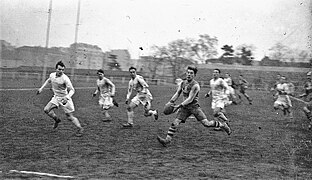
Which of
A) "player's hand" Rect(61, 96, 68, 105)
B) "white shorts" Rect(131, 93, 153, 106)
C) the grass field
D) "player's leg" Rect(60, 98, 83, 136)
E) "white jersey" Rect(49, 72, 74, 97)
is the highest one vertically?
"white jersey" Rect(49, 72, 74, 97)

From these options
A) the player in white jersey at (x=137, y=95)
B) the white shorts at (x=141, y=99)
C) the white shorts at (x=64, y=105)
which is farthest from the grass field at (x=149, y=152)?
the white shorts at (x=141, y=99)

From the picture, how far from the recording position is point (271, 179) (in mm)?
6227

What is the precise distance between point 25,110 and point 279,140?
10307 millimetres

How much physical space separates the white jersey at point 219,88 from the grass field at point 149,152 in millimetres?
1261

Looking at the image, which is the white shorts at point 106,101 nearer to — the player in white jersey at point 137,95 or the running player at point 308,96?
the player in white jersey at point 137,95

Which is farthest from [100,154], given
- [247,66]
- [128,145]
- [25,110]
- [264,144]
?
[247,66]

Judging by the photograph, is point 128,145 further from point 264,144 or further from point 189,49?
point 189,49

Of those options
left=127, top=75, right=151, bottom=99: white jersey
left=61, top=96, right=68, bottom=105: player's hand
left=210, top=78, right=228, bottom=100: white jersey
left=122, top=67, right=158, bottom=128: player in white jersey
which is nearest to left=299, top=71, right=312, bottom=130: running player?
left=210, top=78, right=228, bottom=100: white jersey

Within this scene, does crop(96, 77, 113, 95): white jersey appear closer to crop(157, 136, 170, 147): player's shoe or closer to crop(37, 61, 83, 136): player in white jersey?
crop(37, 61, 83, 136): player in white jersey

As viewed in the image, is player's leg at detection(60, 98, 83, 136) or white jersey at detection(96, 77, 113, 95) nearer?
player's leg at detection(60, 98, 83, 136)

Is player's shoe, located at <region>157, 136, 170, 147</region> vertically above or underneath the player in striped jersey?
underneath

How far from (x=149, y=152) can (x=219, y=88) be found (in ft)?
18.1

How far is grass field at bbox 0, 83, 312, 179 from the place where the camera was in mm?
6527

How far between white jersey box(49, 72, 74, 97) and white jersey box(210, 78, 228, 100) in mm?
5067
